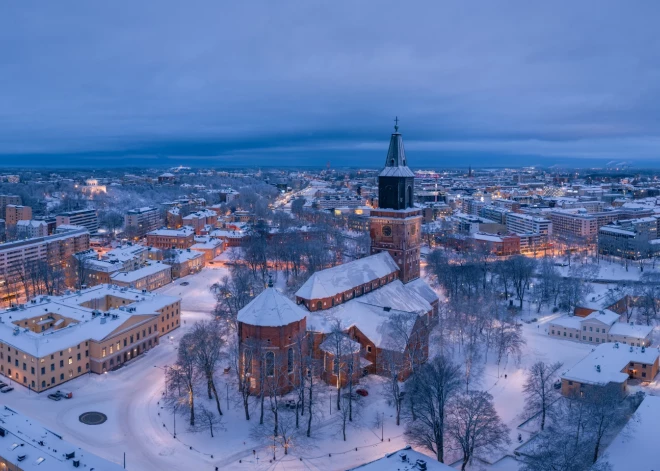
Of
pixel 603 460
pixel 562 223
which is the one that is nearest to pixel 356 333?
pixel 603 460

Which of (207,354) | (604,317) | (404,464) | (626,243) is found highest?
(207,354)

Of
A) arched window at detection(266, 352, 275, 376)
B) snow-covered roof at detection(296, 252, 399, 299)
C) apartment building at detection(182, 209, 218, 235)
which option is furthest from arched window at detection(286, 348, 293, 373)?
apartment building at detection(182, 209, 218, 235)

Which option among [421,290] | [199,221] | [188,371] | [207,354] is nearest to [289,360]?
[207,354]

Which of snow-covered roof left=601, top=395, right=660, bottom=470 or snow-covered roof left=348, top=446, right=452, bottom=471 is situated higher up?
snow-covered roof left=348, top=446, right=452, bottom=471

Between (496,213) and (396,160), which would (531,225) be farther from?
(396,160)

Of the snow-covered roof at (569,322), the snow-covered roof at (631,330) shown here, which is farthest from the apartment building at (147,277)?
the snow-covered roof at (631,330)

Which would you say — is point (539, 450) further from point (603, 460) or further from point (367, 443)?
point (367, 443)

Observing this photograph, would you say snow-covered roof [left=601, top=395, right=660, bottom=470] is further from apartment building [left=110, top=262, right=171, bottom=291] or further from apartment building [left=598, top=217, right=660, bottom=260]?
apartment building [left=598, top=217, right=660, bottom=260]
